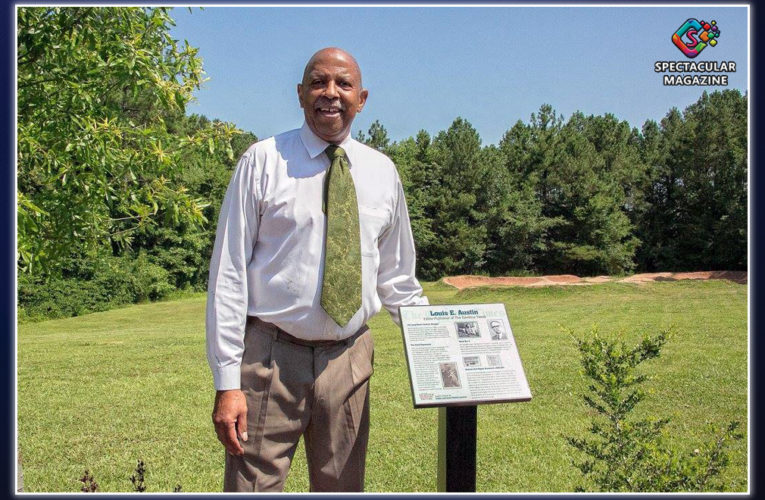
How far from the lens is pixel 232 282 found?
241 cm

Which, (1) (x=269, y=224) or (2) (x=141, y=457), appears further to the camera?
(2) (x=141, y=457)

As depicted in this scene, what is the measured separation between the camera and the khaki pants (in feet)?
8.01

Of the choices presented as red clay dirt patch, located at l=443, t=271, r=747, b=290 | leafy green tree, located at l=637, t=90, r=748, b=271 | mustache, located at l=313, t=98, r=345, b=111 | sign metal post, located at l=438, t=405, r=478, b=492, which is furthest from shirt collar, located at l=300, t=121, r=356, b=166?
leafy green tree, located at l=637, t=90, r=748, b=271

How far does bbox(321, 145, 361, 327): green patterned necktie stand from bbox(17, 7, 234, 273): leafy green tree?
221 centimetres

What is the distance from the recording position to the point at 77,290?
20844mm

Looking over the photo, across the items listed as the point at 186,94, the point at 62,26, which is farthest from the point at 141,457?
the point at 62,26

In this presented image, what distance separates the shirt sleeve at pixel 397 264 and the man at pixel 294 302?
0.79 feet

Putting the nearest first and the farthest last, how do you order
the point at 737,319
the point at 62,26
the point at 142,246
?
the point at 62,26
the point at 737,319
the point at 142,246

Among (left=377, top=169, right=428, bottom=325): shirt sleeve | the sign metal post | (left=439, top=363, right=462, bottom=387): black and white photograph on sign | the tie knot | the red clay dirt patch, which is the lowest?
the red clay dirt patch

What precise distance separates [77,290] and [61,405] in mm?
14509

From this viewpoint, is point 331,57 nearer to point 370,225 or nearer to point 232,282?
point 370,225

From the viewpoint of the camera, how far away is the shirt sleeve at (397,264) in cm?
281

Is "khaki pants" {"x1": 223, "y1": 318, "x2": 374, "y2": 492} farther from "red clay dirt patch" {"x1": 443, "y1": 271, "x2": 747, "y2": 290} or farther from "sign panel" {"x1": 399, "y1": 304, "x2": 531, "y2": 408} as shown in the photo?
"red clay dirt patch" {"x1": 443, "y1": 271, "x2": 747, "y2": 290}

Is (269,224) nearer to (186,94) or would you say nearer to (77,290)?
(186,94)
